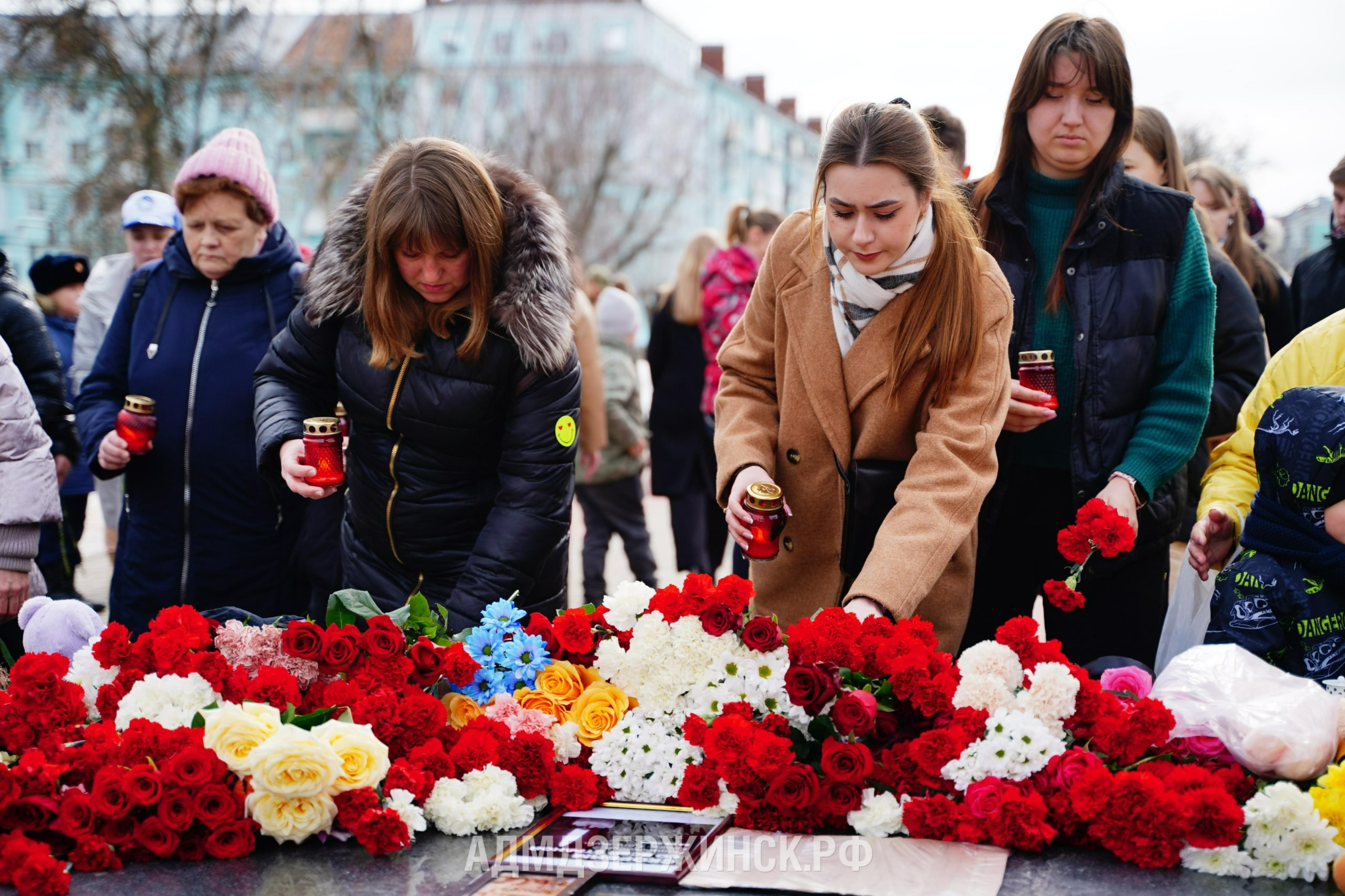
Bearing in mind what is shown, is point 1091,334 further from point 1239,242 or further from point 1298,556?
point 1239,242

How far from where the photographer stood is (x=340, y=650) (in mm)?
2234

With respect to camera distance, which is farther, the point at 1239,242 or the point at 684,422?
the point at 684,422

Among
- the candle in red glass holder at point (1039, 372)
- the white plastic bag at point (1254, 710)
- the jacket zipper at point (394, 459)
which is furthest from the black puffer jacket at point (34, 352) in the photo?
the white plastic bag at point (1254, 710)

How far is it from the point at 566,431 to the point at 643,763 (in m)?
0.99

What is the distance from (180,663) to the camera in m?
2.23

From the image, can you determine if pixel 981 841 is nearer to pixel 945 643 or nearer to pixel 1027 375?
pixel 945 643

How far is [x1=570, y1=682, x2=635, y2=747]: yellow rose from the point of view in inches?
88.2

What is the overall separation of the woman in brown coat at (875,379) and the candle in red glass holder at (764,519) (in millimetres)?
48

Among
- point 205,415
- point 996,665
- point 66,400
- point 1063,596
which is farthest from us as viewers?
point 66,400

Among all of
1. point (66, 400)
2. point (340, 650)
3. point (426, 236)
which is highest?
point (426, 236)

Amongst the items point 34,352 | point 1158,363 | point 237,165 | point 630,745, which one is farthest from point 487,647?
point 34,352

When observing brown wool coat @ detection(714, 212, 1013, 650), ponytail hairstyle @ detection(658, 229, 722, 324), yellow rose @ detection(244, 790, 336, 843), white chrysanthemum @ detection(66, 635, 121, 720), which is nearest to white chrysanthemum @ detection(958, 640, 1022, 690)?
brown wool coat @ detection(714, 212, 1013, 650)

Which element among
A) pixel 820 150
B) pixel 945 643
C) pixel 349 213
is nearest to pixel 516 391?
pixel 349 213

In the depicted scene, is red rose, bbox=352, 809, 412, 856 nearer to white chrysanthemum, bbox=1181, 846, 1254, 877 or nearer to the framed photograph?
the framed photograph
